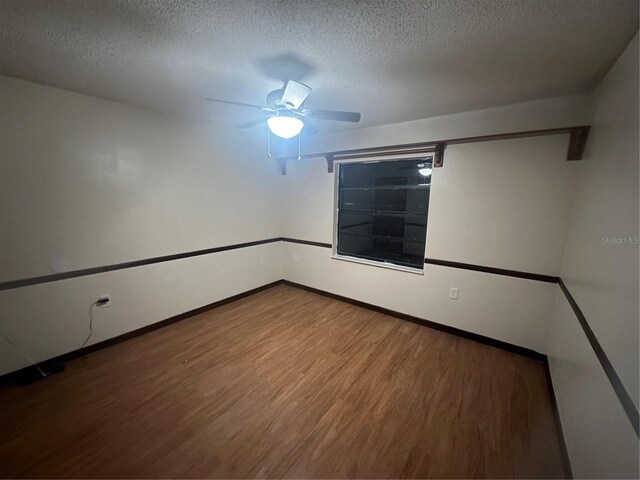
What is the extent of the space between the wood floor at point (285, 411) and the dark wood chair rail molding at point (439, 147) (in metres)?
1.94

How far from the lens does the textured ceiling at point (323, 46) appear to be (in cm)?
115

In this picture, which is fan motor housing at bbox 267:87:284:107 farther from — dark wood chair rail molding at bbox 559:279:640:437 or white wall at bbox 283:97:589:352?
dark wood chair rail molding at bbox 559:279:640:437

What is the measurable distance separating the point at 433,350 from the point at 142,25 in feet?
10.7

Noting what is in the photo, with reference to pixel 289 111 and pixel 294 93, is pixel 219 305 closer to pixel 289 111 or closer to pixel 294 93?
pixel 289 111

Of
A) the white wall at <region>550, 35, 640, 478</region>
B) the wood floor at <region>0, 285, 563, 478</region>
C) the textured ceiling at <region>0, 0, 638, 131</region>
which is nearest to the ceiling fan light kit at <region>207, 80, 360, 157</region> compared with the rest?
the textured ceiling at <region>0, 0, 638, 131</region>

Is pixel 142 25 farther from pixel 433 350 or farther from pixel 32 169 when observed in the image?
pixel 433 350

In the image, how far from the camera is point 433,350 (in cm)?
253

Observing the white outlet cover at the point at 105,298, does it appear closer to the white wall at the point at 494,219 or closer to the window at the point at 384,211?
the window at the point at 384,211

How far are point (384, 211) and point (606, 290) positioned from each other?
2.29m

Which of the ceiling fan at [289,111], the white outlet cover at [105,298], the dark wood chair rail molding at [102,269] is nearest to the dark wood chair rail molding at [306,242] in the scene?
the dark wood chair rail molding at [102,269]

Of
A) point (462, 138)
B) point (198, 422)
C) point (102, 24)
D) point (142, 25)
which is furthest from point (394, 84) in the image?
point (198, 422)

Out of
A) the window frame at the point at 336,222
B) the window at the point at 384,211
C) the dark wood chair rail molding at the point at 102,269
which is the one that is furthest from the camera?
the window at the point at 384,211

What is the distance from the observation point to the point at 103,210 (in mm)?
2365

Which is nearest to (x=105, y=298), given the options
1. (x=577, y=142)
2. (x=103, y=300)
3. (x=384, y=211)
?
(x=103, y=300)
